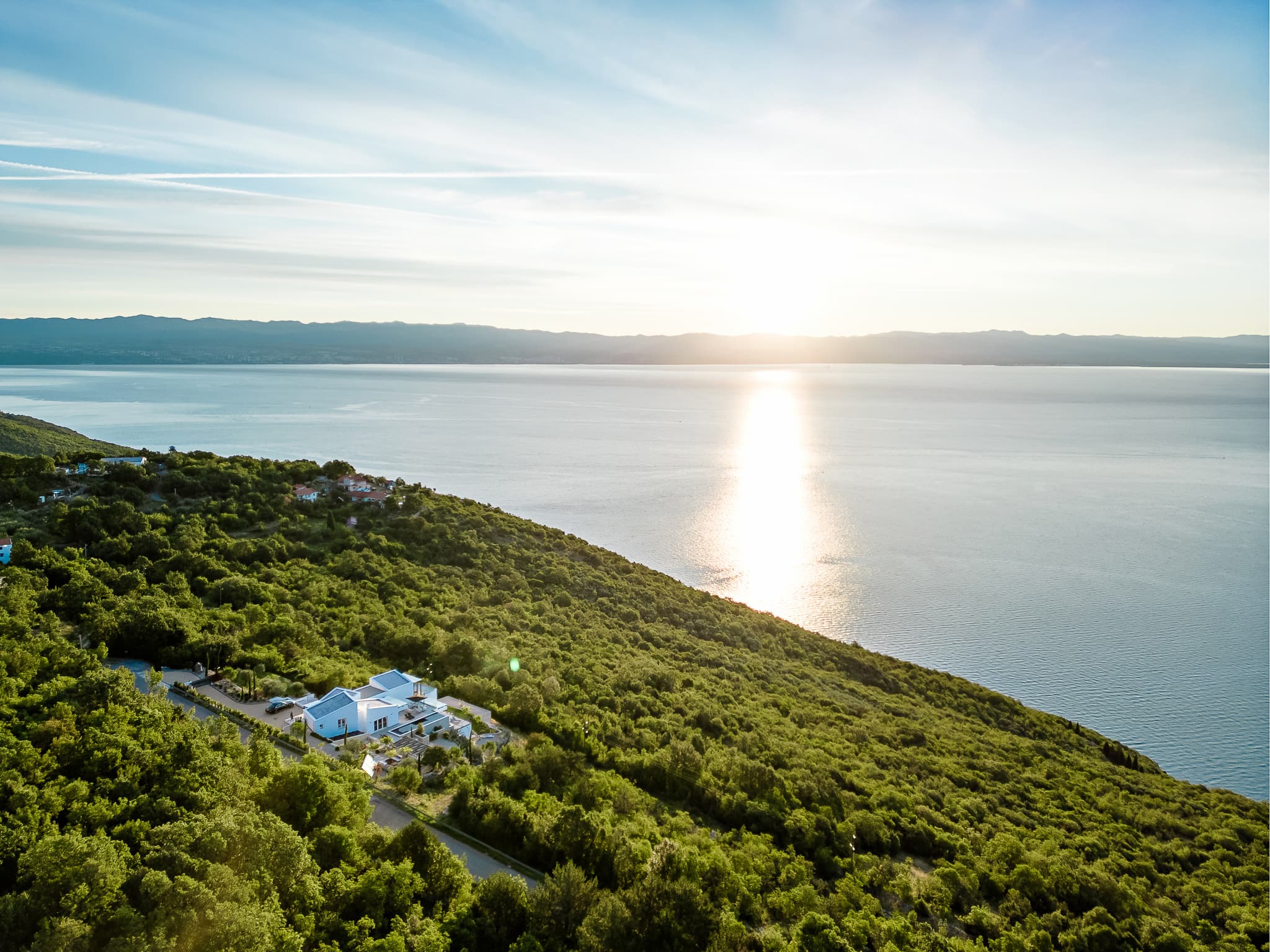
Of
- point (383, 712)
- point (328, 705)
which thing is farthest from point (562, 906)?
point (328, 705)

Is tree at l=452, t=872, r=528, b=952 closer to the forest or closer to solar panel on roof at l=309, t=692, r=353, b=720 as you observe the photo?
the forest

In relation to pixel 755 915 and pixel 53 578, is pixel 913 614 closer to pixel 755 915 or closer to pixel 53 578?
pixel 755 915

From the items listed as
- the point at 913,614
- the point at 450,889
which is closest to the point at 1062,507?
the point at 913,614

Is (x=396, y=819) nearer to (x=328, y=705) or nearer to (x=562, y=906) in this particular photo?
(x=562, y=906)

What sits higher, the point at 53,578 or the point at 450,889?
the point at 53,578

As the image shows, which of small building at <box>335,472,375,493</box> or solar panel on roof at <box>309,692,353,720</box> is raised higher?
small building at <box>335,472,375,493</box>

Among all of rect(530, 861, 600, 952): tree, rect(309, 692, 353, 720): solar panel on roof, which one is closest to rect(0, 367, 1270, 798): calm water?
rect(530, 861, 600, 952): tree
